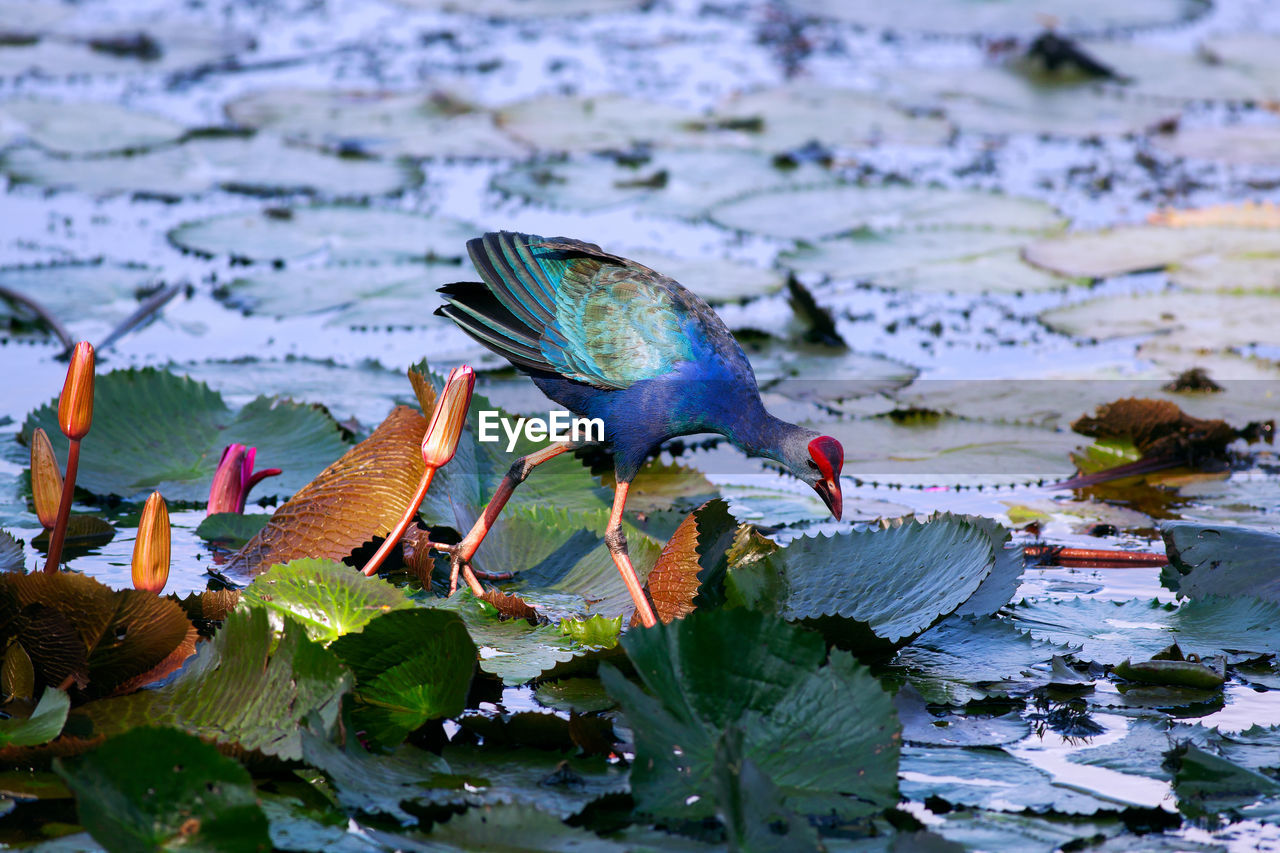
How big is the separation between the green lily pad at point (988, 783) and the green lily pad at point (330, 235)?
139 inches

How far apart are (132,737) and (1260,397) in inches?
146

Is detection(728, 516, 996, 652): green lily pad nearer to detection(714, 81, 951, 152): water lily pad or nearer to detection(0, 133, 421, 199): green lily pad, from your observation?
detection(0, 133, 421, 199): green lily pad

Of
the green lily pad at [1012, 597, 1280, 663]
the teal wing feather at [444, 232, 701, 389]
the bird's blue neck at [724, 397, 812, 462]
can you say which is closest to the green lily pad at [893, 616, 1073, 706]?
the green lily pad at [1012, 597, 1280, 663]

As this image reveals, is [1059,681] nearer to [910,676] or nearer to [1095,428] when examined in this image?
[910,676]

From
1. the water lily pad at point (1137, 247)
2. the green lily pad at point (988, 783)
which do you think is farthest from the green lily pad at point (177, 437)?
the water lily pad at point (1137, 247)

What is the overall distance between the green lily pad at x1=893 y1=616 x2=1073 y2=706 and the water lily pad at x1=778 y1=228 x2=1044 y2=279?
2.84 m

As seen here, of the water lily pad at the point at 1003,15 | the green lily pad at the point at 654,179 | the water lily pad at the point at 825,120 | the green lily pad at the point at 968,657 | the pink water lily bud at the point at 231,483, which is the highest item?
the water lily pad at the point at 1003,15

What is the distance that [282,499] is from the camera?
339 cm

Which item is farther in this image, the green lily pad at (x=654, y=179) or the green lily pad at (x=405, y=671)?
the green lily pad at (x=654, y=179)

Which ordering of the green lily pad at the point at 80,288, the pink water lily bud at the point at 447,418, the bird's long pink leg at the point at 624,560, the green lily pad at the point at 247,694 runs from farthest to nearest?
the green lily pad at the point at 80,288 < the bird's long pink leg at the point at 624,560 < the pink water lily bud at the point at 447,418 < the green lily pad at the point at 247,694

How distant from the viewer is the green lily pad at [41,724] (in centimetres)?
194

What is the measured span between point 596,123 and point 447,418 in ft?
17.6

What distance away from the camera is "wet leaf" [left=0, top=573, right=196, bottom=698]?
6.75 ft

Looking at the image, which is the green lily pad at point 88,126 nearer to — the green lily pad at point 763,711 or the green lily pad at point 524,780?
the green lily pad at point 524,780
